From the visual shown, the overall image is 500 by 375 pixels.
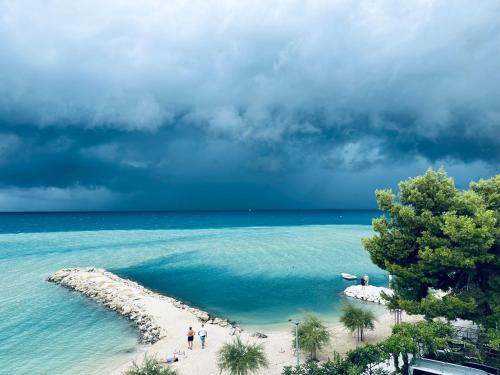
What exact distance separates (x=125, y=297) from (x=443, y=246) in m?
36.6

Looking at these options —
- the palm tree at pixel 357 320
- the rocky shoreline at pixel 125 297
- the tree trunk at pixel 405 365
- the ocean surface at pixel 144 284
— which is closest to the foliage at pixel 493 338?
the tree trunk at pixel 405 365

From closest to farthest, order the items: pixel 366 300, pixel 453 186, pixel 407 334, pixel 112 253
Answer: pixel 407 334 < pixel 453 186 < pixel 366 300 < pixel 112 253

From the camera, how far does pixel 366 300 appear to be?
4234cm

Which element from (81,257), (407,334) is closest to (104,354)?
(407,334)

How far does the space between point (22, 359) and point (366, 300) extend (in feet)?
121

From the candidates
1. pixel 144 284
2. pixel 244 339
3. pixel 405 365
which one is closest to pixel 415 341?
pixel 405 365

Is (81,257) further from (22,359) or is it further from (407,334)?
(407,334)

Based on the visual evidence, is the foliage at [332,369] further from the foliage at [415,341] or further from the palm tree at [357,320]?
the palm tree at [357,320]

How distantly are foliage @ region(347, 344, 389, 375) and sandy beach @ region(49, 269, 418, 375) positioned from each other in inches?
294

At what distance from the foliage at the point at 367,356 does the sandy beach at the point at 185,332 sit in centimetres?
748

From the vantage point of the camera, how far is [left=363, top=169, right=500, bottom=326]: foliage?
2027cm

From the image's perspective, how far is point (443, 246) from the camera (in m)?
20.9

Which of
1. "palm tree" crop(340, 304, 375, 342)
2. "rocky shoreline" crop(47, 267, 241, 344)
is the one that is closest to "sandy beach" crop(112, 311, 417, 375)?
"palm tree" crop(340, 304, 375, 342)

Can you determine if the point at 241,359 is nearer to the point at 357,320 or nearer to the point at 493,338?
the point at 357,320
